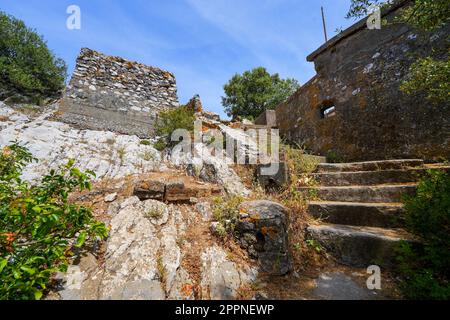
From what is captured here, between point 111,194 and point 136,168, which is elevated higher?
point 136,168

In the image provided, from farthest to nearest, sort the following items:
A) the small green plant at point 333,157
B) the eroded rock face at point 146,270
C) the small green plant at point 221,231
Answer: the small green plant at point 333,157 < the small green plant at point 221,231 < the eroded rock face at point 146,270

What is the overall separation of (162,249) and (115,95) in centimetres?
578

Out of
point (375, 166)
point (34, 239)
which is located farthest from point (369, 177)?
point (34, 239)

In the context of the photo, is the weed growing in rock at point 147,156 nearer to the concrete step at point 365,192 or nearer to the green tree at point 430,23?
the concrete step at point 365,192

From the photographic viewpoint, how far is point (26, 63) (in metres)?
11.1

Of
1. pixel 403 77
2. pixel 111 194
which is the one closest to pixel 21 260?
pixel 111 194

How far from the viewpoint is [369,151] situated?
5012mm

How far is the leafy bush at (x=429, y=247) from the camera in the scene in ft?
6.10

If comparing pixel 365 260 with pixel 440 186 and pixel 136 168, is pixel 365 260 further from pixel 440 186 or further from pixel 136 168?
pixel 136 168

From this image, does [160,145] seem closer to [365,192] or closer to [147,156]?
[147,156]

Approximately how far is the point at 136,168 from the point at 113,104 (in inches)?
118

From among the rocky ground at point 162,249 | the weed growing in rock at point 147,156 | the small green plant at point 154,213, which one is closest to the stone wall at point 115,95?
the weed growing in rock at point 147,156

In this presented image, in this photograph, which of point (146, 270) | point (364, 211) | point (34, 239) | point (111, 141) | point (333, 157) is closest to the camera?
point (34, 239)

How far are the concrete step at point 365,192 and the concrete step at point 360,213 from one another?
0.69 feet
